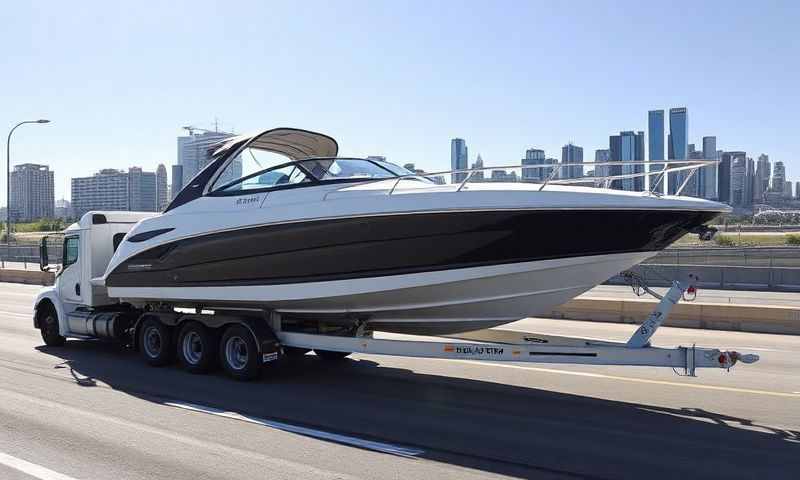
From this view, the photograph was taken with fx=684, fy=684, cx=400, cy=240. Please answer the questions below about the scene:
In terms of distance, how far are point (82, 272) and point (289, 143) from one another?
4.37 metres

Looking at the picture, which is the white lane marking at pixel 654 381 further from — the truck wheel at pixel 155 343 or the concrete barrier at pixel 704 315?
the truck wheel at pixel 155 343

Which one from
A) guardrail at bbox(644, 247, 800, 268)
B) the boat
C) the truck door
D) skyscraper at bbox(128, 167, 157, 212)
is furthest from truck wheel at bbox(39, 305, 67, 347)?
skyscraper at bbox(128, 167, 157, 212)

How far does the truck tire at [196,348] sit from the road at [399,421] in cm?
21

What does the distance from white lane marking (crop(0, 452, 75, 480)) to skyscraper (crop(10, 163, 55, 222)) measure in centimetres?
12726

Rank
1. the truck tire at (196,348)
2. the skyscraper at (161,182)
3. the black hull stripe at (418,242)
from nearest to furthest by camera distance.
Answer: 1. the black hull stripe at (418,242)
2. the truck tire at (196,348)
3. the skyscraper at (161,182)

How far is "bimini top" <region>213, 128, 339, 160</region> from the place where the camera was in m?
9.72

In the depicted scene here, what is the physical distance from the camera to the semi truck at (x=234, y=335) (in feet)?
23.2

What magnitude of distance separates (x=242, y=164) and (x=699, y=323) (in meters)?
9.80

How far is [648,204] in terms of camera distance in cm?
670

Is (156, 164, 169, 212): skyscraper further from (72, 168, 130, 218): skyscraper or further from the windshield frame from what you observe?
the windshield frame

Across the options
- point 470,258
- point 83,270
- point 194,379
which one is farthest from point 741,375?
point 83,270

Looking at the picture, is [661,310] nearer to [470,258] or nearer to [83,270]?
[470,258]

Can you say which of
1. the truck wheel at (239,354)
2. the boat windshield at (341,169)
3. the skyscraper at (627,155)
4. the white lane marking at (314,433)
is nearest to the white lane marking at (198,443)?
the white lane marking at (314,433)

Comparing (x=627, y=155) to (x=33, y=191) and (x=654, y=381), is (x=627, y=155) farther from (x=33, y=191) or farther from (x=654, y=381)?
(x=33, y=191)
